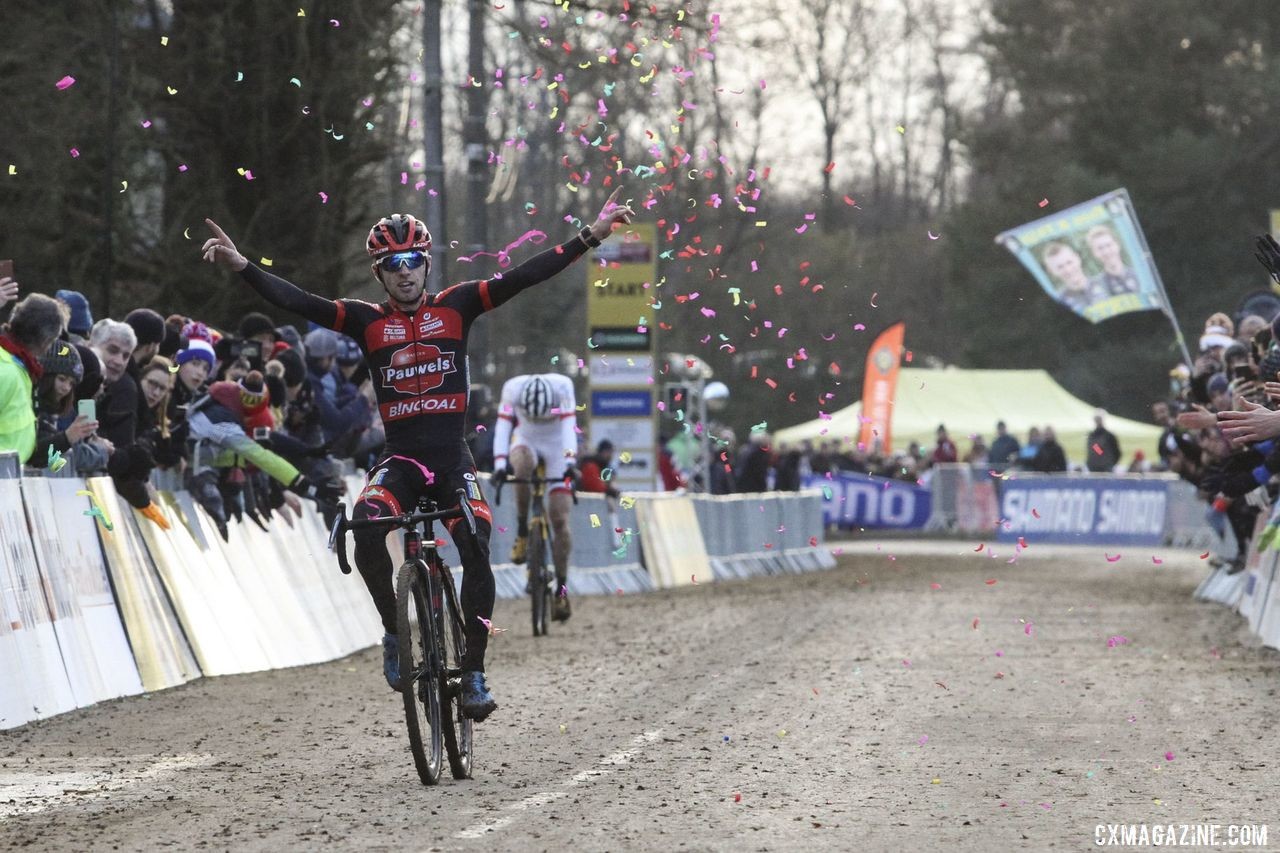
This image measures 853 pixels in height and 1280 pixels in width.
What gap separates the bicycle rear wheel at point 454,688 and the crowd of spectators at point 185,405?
3.57m

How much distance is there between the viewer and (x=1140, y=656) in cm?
1584

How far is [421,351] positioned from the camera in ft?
32.3

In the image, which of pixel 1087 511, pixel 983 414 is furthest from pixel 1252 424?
pixel 983 414

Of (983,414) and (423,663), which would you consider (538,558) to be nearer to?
(423,663)

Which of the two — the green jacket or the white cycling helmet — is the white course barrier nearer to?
the green jacket

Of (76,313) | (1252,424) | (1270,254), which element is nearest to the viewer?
(1252,424)

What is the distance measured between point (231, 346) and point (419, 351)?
6.67 m

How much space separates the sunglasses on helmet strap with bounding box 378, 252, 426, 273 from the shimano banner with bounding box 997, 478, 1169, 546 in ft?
107

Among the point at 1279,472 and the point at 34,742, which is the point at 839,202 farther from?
the point at 34,742

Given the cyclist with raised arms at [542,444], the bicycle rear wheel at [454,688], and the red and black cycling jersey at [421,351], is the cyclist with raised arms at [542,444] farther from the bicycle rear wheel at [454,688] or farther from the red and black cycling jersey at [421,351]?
the bicycle rear wheel at [454,688]

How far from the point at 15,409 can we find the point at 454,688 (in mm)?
4046

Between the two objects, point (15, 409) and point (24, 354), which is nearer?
point (15, 409)

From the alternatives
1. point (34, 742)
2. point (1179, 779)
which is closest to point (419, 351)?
point (34, 742)

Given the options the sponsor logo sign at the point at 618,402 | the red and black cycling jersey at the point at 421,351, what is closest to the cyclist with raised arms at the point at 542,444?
the red and black cycling jersey at the point at 421,351
